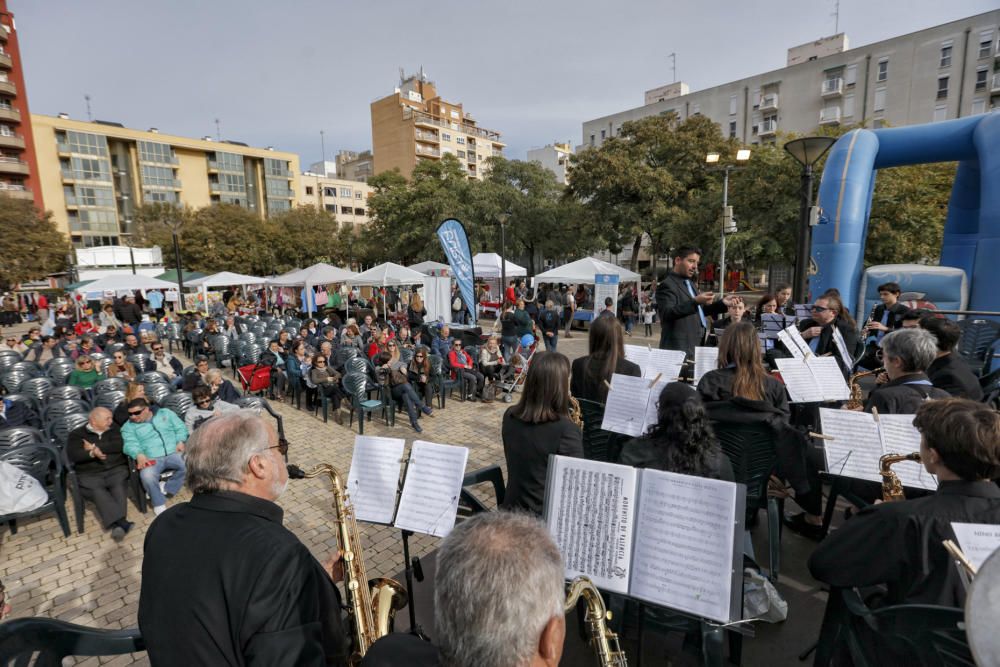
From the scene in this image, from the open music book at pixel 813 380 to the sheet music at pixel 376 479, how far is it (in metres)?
3.41

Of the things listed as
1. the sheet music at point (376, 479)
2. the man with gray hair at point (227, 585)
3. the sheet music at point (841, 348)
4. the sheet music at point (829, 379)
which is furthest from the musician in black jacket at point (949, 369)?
the man with gray hair at point (227, 585)

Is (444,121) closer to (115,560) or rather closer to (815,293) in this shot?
(815,293)

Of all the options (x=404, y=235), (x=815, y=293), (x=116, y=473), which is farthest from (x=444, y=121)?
(x=116, y=473)

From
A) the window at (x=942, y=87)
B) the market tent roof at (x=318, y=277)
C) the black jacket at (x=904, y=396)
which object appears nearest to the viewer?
the black jacket at (x=904, y=396)

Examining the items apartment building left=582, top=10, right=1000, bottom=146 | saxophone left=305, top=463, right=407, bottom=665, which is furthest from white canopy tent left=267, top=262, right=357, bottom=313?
apartment building left=582, top=10, right=1000, bottom=146

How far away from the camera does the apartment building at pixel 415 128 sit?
60344mm

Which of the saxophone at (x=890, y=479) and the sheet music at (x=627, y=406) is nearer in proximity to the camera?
the saxophone at (x=890, y=479)

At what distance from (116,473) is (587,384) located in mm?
4825

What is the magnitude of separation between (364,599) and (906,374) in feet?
12.9

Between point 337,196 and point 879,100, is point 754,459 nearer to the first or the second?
point 879,100

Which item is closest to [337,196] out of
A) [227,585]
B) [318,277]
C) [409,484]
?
[318,277]

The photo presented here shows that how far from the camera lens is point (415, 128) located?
5972cm

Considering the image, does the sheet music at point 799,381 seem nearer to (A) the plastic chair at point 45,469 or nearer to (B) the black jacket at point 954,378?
(B) the black jacket at point 954,378

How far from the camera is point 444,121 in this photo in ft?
212
